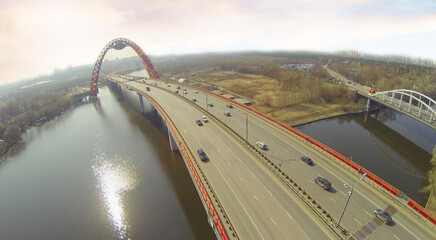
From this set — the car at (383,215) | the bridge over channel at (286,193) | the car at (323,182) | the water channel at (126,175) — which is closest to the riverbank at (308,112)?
the water channel at (126,175)

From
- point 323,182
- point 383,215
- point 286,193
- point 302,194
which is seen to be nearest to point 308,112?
point 323,182

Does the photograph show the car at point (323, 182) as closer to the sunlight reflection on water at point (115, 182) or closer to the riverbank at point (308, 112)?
the sunlight reflection on water at point (115, 182)

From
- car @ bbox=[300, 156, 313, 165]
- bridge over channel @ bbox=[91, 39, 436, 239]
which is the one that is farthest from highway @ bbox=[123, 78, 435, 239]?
car @ bbox=[300, 156, 313, 165]

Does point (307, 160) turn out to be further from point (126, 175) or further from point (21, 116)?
point (21, 116)

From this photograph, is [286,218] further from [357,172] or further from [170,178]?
[170,178]

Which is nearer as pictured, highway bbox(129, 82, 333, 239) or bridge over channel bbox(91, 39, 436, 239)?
bridge over channel bbox(91, 39, 436, 239)

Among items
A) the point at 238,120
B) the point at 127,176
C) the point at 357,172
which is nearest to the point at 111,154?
the point at 127,176

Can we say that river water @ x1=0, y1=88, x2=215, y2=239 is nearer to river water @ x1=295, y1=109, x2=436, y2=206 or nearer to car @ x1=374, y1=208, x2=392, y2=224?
car @ x1=374, y1=208, x2=392, y2=224
